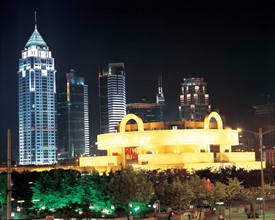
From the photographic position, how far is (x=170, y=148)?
10769 centimetres

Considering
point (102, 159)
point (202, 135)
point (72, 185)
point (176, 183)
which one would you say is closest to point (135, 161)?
point (102, 159)

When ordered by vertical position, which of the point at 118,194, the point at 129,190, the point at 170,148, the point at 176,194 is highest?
the point at 170,148

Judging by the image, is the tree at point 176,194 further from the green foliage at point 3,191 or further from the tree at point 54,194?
the green foliage at point 3,191

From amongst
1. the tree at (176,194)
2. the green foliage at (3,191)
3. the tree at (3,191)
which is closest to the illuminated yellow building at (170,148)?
the tree at (3,191)

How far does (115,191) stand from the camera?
54.2 metres

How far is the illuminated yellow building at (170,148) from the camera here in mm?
101000

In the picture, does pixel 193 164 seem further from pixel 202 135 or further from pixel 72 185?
pixel 72 185

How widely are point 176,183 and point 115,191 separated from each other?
601cm

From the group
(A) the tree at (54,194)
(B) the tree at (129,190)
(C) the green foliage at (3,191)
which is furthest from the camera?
(C) the green foliage at (3,191)

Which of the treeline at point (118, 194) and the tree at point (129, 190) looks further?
the treeline at point (118, 194)

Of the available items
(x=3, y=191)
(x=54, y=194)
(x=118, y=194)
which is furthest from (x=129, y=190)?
(x=3, y=191)

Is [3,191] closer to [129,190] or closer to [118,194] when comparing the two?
[118,194]

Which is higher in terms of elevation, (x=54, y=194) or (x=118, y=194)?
(x=118, y=194)

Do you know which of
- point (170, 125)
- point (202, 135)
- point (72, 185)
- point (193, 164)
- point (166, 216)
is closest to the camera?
point (166, 216)
